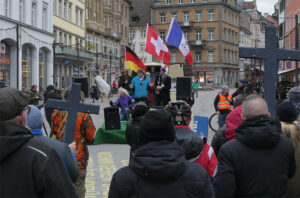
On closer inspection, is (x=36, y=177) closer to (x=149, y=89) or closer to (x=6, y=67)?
(x=149, y=89)

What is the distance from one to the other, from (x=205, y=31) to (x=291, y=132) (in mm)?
84914

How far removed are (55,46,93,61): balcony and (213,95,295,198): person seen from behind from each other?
141 feet

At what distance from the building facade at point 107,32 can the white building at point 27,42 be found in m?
12.2

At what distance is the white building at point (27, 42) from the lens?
108ft

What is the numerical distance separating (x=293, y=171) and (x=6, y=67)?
3203 centimetres

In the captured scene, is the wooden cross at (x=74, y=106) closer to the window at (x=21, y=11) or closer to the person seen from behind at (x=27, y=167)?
the person seen from behind at (x=27, y=167)

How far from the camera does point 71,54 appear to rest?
49.0 metres

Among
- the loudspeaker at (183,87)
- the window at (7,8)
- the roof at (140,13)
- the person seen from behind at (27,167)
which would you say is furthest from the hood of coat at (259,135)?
the roof at (140,13)

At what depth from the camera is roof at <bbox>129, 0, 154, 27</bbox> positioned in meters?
90.2

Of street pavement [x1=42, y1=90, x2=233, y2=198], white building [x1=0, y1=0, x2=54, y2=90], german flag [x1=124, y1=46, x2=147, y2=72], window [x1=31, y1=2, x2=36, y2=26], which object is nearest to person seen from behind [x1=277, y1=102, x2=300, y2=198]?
street pavement [x1=42, y1=90, x2=233, y2=198]

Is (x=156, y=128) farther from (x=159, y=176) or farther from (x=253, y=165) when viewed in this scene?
(x=253, y=165)

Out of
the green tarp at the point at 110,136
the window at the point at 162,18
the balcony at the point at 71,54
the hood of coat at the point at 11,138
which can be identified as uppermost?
the window at the point at 162,18

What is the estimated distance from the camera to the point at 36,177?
2457 mm

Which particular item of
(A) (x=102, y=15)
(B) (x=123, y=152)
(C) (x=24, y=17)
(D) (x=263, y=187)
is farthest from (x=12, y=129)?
(A) (x=102, y=15)
